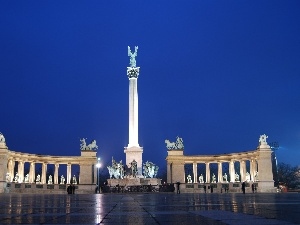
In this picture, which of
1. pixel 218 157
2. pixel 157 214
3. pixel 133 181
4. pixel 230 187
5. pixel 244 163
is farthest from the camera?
pixel 218 157

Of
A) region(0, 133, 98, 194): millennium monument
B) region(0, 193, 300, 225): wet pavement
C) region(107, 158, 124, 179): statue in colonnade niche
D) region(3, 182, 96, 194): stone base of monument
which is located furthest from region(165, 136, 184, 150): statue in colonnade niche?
region(0, 193, 300, 225): wet pavement

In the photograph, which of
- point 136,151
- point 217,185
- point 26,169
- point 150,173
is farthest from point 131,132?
point 26,169

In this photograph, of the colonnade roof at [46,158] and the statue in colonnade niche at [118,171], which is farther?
the colonnade roof at [46,158]

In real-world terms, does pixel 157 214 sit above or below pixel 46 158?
below

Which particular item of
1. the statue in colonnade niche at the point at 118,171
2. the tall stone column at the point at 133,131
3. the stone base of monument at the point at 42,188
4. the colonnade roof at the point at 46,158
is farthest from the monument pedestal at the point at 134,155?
the stone base of monument at the point at 42,188

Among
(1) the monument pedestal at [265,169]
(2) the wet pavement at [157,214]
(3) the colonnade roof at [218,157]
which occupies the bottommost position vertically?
(2) the wet pavement at [157,214]

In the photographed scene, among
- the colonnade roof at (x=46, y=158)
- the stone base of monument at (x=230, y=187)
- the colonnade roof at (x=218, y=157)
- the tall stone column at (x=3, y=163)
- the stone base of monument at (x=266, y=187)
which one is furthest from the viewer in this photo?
the colonnade roof at (x=218, y=157)

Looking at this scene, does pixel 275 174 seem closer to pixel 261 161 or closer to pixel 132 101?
pixel 261 161

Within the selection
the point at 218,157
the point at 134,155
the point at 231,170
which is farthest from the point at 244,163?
the point at 134,155

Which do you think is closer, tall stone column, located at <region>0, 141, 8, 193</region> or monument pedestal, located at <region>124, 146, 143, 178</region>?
tall stone column, located at <region>0, 141, 8, 193</region>

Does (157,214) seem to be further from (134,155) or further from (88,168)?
(88,168)

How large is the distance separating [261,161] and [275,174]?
129 feet

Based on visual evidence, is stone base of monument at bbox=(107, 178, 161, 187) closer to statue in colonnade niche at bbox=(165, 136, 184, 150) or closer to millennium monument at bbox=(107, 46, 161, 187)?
millennium monument at bbox=(107, 46, 161, 187)

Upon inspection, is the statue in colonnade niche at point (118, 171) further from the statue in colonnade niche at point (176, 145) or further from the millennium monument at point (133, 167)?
the statue in colonnade niche at point (176, 145)
